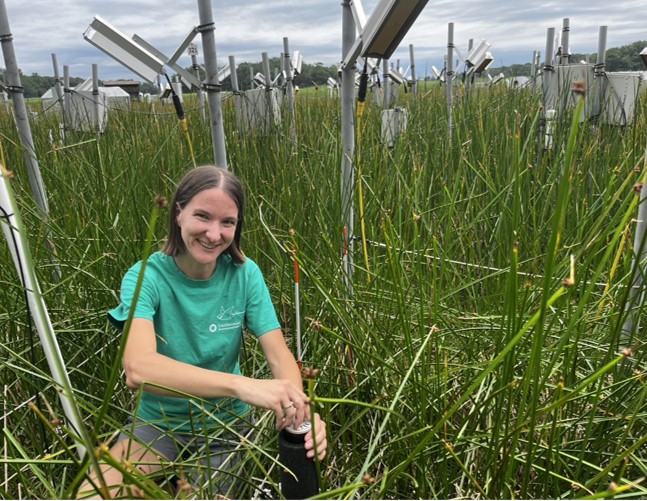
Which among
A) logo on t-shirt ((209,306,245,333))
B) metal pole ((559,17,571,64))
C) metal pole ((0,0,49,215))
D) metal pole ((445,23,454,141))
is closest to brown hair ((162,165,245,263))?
logo on t-shirt ((209,306,245,333))

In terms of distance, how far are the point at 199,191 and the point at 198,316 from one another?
27 centimetres

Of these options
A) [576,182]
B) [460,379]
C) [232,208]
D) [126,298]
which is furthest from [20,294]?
[576,182]

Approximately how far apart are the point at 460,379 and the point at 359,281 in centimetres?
44

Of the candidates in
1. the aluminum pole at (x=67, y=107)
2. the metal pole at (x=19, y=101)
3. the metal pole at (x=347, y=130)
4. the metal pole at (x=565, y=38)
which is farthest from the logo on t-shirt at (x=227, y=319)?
the metal pole at (x=565, y=38)

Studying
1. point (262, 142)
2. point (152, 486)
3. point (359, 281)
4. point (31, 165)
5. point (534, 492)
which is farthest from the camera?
point (262, 142)

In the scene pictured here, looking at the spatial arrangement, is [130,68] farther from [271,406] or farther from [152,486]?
[152,486]

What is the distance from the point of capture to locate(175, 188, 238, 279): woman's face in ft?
3.58

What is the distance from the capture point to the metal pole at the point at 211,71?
1438 millimetres

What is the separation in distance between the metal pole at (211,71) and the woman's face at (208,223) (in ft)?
1.33

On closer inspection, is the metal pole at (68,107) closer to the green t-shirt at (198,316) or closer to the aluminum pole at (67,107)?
the aluminum pole at (67,107)

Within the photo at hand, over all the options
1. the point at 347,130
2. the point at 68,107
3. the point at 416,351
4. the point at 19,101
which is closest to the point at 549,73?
the point at 347,130

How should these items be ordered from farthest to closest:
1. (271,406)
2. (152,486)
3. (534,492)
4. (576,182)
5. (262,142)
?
(262,142) → (576,182) → (534,492) → (271,406) → (152,486)

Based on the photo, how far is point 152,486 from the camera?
64 cm

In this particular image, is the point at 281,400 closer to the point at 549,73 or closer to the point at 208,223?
the point at 208,223
